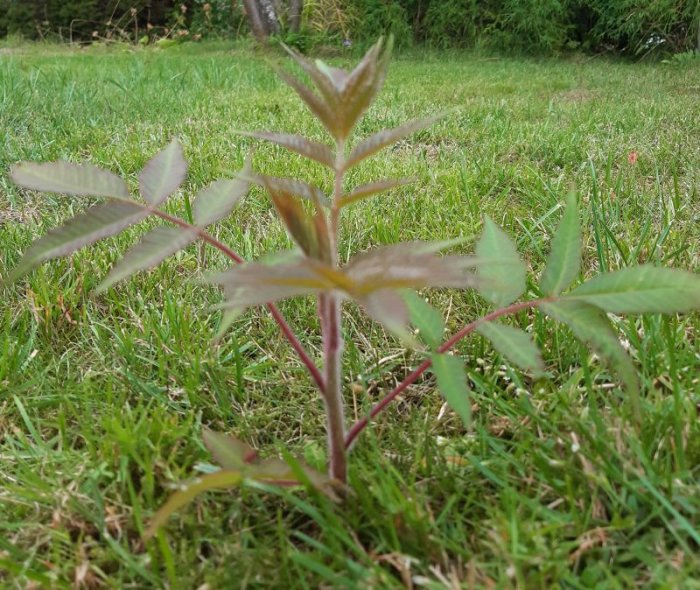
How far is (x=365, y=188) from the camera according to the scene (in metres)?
0.64

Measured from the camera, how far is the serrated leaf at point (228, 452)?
65 cm

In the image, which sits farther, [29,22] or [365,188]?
[29,22]

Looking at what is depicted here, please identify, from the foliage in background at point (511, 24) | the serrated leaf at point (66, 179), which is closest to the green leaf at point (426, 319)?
the serrated leaf at point (66, 179)

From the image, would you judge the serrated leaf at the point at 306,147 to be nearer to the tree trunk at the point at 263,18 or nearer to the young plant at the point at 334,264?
the young plant at the point at 334,264

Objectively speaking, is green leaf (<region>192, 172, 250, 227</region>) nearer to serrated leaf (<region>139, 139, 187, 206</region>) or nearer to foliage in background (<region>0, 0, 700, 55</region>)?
serrated leaf (<region>139, 139, 187, 206</region>)

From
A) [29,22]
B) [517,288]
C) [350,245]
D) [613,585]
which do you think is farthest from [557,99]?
[29,22]

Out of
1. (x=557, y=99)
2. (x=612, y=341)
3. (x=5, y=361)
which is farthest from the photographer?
(x=557, y=99)

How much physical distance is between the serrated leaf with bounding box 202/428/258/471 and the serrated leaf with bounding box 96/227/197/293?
0.19m

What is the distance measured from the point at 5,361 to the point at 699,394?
102 cm

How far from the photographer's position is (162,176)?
28.7 inches

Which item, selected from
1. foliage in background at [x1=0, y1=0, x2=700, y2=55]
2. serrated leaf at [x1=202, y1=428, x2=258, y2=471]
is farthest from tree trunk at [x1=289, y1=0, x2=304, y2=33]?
serrated leaf at [x1=202, y1=428, x2=258, y2=471]

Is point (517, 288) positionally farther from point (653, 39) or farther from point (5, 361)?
point (653, 39)

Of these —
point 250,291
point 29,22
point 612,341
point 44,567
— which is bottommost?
point 44,567

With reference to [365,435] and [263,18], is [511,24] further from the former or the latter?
[365,435]
